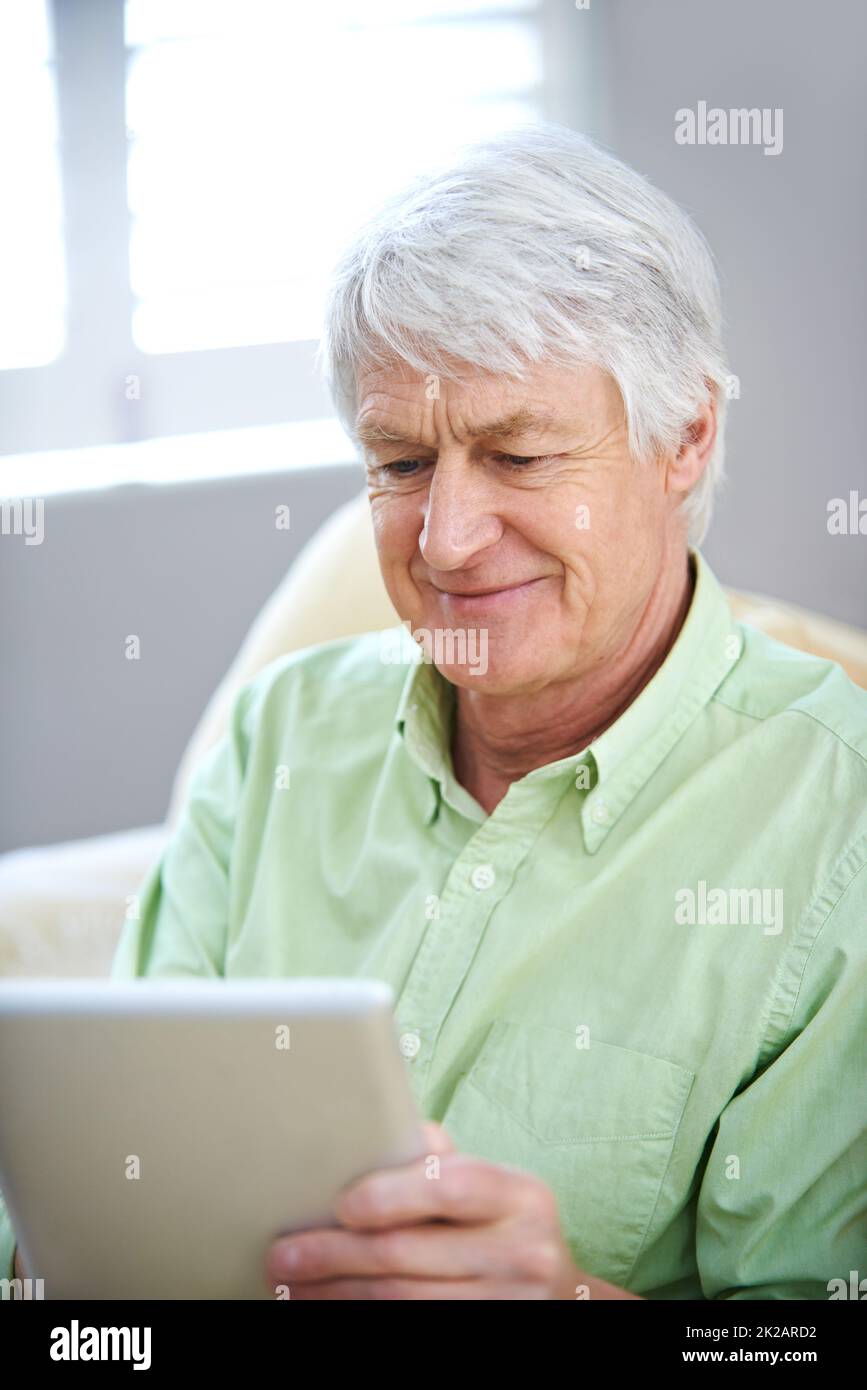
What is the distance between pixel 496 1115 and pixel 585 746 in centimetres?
29

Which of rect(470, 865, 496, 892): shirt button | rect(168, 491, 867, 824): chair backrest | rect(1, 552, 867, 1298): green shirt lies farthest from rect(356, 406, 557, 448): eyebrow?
rect(168, 491, 867, 824): chair backrest

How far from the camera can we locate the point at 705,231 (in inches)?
62.5

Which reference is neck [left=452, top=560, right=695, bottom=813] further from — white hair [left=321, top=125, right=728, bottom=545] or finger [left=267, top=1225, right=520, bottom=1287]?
finger [left=267, top=1225, right=520, bottom=1287]

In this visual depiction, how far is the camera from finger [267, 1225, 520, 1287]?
72 centimetres

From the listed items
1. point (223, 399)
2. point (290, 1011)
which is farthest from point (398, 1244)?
point (223, 399)

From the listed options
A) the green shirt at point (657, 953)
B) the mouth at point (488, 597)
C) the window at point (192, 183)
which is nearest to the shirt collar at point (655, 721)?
the green shirt at point (657, 953)

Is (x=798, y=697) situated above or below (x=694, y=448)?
below

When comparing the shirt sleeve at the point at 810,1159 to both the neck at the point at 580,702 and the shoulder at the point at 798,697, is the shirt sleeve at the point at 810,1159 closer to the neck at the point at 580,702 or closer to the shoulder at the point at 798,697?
the shoulder at the point at 798,697

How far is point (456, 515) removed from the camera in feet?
3.13

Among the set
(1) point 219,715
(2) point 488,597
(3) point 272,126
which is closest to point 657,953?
(2) point 488,597

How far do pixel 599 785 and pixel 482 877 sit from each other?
0.11 metres

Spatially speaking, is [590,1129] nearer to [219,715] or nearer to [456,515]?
[456,515]

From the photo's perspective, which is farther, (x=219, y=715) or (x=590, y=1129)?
(x=219, y=715)
